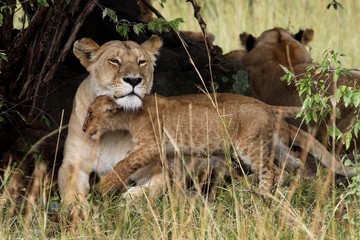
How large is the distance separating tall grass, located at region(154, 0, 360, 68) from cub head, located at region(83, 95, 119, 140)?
4456 millimetres

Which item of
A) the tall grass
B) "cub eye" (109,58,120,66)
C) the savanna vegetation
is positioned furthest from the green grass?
the tall grass

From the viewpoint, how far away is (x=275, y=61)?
8039mm

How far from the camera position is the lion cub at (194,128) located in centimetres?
580

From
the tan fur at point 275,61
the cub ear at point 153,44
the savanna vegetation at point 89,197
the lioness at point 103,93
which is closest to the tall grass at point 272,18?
the tan fur at point 275,61

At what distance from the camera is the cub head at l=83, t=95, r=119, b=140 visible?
18.7 ft

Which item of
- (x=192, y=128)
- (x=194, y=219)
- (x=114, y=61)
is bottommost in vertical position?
(x=194, y=219)

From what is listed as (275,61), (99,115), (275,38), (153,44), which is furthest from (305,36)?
(99,115)

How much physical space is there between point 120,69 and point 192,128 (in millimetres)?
516

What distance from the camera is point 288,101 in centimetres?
757

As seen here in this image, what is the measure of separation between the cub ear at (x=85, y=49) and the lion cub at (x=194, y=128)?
0.32m

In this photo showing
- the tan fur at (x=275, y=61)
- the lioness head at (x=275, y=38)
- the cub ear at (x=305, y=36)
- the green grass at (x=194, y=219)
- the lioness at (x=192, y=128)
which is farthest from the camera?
the cub ear at (x=305, y=36)

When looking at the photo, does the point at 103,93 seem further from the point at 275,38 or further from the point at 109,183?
the point at 275,38

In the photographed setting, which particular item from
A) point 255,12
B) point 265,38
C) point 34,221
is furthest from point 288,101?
point 255,12

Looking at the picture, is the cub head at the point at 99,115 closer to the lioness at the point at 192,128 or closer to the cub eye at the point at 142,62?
the lioness at the point at 192,128
